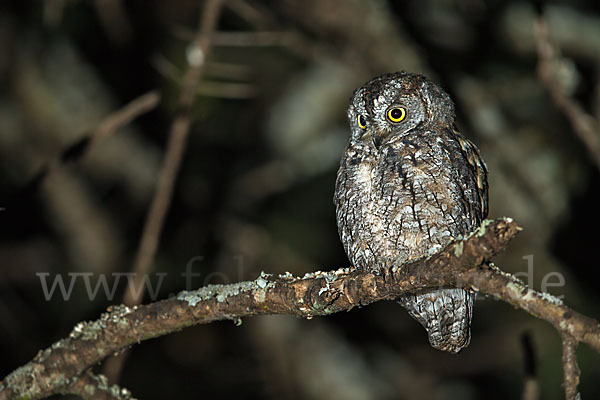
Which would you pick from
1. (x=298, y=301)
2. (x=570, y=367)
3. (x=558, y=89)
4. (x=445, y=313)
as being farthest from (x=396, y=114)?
(x=570, y=367)

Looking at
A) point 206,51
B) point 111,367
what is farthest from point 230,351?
point 206,51

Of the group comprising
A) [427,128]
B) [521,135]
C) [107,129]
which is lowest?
[427,128]

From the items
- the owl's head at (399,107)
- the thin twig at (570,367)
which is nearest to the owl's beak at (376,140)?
the owl's head at (399,107)

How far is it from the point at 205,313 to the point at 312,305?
43cm

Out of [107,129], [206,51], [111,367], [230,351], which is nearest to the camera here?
[107,129]

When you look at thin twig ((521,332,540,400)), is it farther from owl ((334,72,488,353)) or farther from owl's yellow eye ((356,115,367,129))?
owl's yellow eye ((356,115,367,129))

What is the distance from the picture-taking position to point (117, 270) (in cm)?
610

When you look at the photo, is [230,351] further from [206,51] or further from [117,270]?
[206,51]

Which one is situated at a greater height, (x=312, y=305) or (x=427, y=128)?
(x=427, y=128)

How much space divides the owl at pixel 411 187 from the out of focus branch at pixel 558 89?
3.50 ft

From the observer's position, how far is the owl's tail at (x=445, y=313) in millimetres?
3010

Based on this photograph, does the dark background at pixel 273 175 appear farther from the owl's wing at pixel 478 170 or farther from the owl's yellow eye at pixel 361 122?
the owl's wing at pixel 478 170

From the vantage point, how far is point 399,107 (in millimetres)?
3209

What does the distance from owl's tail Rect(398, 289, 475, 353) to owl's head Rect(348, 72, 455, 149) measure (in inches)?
29.9
